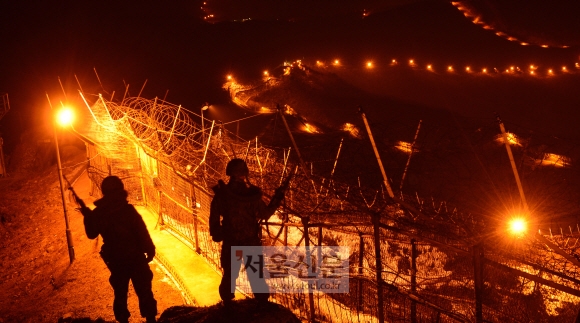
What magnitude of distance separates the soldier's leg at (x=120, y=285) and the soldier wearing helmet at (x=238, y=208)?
1.17 m

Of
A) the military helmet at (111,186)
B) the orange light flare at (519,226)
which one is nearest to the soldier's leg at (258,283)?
the military helmet at (111,186)

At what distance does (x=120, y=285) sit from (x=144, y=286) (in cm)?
26

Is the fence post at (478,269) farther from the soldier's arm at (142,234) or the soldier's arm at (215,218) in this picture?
the soldier's arm at (142,234)

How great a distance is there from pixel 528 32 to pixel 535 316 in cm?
5914

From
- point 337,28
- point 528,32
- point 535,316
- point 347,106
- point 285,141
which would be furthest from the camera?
point 528,32

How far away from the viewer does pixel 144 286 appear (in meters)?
4.87

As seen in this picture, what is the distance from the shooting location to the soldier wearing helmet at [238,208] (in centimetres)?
432

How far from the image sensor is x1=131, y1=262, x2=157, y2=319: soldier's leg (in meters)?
4.80

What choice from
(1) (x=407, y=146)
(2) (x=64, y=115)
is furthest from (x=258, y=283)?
(2) (x=64, y=115)

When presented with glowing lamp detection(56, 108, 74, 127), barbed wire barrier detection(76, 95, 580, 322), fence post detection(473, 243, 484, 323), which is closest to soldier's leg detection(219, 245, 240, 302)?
barbed wire barrier detection(76, 95, 580, 322)

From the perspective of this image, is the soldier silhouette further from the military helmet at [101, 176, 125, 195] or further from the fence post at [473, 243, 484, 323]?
the fence post at [473, 243, 484, 323]

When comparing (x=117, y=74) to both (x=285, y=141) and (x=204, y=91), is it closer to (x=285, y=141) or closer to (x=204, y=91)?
(x=204, y=91)

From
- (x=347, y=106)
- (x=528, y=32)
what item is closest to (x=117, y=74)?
(x=347, y=106)

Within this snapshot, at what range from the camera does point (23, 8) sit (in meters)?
33.6
